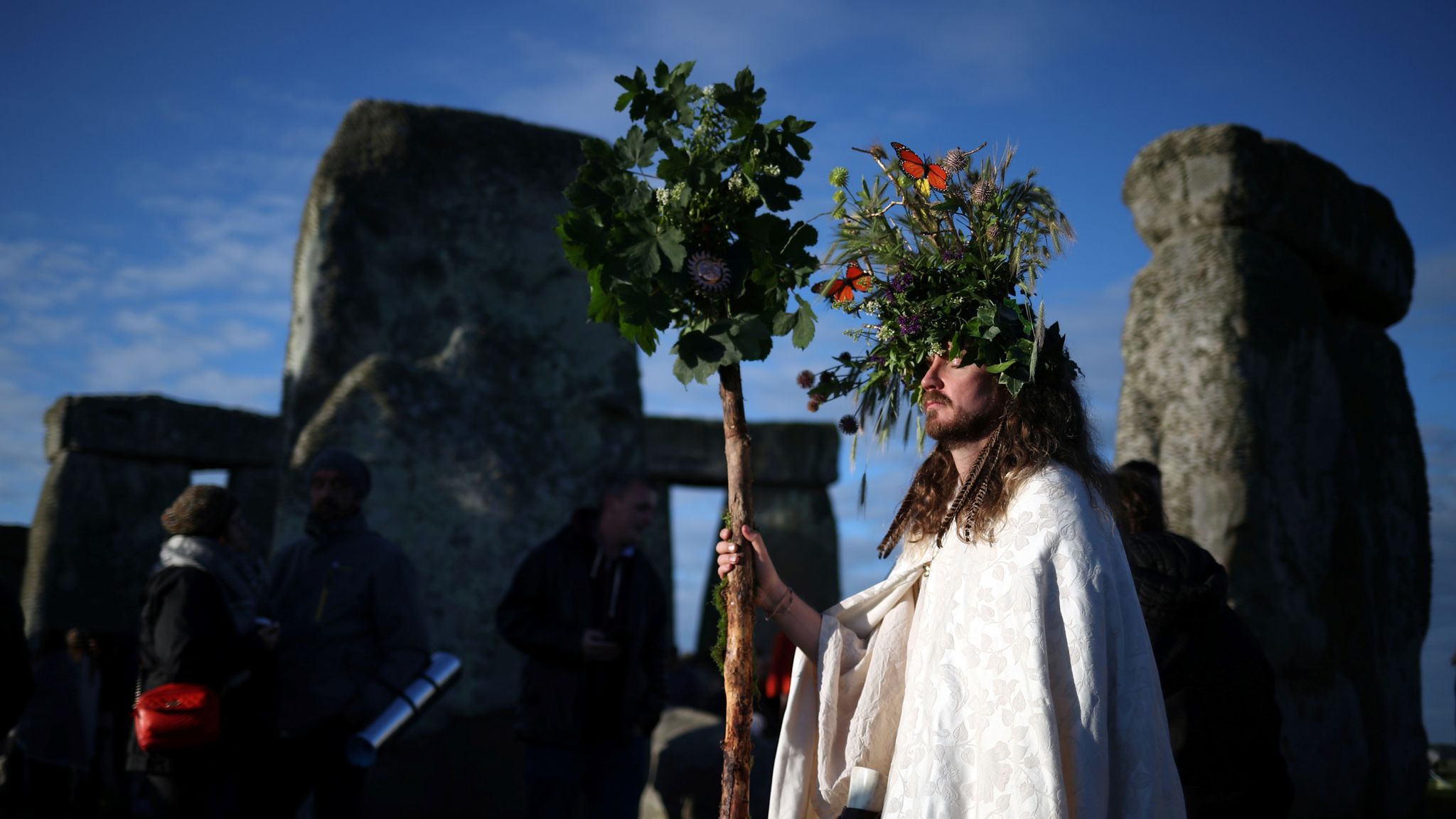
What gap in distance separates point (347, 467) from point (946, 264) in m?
2.66

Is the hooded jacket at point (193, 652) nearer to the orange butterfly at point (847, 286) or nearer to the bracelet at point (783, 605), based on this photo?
the bracelet at point (783, 605)

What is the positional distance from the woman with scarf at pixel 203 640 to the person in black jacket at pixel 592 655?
0.93m

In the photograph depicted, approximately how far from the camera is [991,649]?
2.13 metres

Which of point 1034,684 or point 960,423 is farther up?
point 960,423

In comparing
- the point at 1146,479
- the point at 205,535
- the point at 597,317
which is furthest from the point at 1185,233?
the point at 205,535

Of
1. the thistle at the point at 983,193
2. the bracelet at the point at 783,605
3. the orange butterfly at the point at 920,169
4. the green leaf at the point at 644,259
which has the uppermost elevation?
the orange butterfly at the point at 920,169

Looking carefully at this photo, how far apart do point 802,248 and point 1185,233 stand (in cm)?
384

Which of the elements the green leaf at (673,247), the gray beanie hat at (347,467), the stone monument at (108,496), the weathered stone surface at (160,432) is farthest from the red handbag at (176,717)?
the stone monument at (108,496)

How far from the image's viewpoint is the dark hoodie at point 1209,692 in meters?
2.72

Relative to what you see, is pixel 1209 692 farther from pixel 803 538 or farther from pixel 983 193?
pixel 803 538

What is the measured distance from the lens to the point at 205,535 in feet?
13.5

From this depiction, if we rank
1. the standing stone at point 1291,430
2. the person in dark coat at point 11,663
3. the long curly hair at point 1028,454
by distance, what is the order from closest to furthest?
the long curly hair at point 1028,454 → the person in dark coat at point 11,663 → the standing stone at point 1291,430

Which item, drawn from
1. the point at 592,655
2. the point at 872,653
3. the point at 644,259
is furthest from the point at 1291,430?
the point at 644,259

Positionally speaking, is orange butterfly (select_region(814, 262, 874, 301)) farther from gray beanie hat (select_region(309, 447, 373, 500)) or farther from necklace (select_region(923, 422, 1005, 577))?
gray beanie hat (select_region(309, 447, 373, 500))
